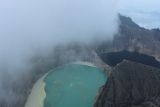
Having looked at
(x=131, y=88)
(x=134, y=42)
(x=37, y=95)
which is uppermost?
(x=131, y=88)

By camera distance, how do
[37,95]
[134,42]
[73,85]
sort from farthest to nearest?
[134,42], [73,85], [37,95]

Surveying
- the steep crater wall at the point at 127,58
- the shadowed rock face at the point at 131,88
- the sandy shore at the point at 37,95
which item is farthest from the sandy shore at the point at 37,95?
the steep crater wall at the point at 127,58

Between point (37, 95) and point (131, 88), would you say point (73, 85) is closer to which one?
point (37, 95)

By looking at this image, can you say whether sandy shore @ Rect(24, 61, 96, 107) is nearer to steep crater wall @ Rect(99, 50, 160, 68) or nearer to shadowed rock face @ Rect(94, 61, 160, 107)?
shadowed rock face @ Rect(94, 61, 160, 107)

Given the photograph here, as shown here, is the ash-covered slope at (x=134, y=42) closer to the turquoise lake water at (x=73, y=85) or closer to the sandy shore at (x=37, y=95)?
the turquoise lake water at (x=73, y=85)

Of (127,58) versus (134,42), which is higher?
(134,42)

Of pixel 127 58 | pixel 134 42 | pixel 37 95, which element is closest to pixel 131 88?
pixel 37 95

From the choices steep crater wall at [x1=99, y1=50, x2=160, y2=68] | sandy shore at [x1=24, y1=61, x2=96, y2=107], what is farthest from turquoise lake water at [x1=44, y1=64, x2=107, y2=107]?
steep crater wall at [x1=99, y1=50, x2=160, y2=68]
